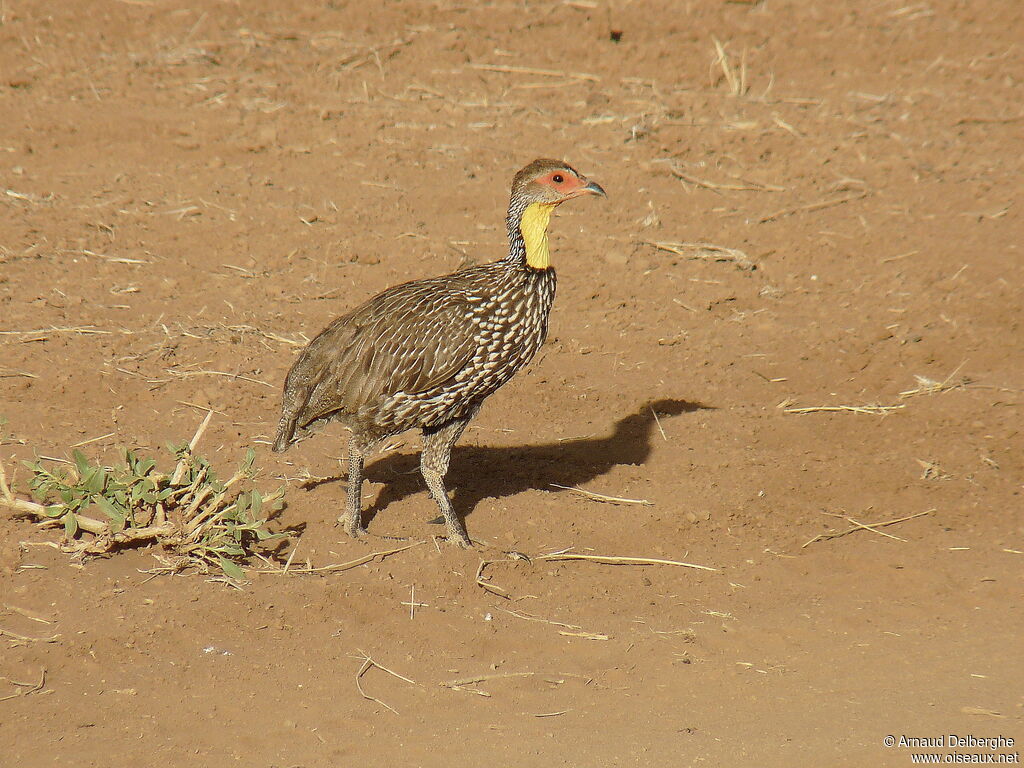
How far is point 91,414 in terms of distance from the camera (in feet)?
23.4

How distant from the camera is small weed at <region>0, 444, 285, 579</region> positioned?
5695 mm

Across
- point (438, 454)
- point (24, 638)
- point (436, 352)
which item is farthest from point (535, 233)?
point (24, 638)

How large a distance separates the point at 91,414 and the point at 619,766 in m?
4.15

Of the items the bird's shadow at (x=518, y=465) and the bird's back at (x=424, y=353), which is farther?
the bird's shadow at (x=518, y=465)

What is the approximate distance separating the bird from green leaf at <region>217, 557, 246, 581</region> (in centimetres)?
78

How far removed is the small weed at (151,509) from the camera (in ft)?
18.7

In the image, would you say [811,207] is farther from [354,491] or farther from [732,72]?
[354,491]

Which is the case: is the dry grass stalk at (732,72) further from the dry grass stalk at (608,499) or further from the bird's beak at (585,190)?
Result: the dry grass stalk at (608,499)

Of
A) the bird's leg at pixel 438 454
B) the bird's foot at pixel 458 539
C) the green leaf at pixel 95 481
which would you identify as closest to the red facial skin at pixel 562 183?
the bird's leg at pixel 438 454

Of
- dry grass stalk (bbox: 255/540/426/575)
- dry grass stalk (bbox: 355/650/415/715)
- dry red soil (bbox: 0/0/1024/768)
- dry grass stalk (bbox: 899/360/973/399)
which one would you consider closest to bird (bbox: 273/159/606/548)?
dry grass stalk (bbox: 255/540/426/575)

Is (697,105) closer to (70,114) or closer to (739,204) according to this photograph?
(739,204)

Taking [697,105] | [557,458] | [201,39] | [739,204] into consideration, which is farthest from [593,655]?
[201,39]

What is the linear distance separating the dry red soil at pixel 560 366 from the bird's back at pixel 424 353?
70cm

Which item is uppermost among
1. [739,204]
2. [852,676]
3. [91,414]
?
[739,204]
